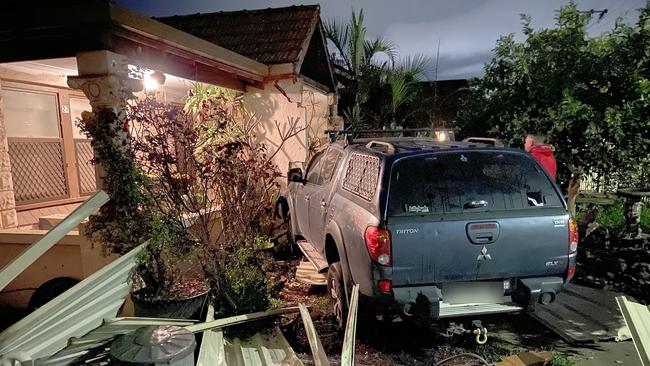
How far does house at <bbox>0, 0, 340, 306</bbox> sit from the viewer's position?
398 cm

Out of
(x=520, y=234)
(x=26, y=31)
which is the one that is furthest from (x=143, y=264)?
(x=520, y=234)

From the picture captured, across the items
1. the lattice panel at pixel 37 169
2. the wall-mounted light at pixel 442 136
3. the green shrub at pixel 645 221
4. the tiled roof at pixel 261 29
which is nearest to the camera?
the wall-mounted light at pixel 442 136

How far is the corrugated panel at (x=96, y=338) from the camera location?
94.1 inches

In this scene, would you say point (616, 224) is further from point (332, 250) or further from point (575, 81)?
point (332, 250)

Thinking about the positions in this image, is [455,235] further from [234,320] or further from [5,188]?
[5,188]

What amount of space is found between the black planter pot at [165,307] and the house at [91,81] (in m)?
0.87

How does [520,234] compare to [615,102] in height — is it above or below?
below

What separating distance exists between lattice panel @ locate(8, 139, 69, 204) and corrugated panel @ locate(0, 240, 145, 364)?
4.59 metres

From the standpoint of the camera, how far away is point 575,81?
225 inches

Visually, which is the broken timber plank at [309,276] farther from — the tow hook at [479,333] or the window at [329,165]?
the tow hook at [479,333]

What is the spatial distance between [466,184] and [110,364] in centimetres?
306

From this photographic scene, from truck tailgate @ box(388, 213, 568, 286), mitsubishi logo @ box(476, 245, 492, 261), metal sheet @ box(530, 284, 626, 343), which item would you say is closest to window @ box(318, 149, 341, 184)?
truck tailgate @ box(388, 213, 568, 286)

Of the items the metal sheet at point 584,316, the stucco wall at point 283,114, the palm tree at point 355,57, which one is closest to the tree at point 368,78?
the palm tree at point 355,57

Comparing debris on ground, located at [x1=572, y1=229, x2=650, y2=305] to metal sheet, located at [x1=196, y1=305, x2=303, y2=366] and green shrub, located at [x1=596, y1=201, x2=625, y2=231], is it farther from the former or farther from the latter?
metal sheet, located at [x1=196, y1=305, x2=303, y2=366]
